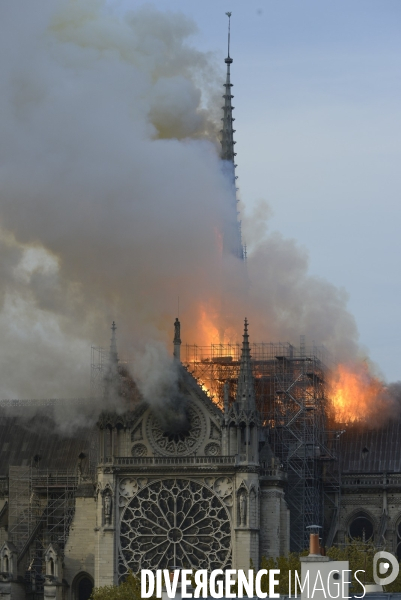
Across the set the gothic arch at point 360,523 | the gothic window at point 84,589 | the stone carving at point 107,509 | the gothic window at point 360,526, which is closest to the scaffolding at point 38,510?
the gothic window at point 84,589

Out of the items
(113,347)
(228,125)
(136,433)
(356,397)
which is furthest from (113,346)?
(228,125)

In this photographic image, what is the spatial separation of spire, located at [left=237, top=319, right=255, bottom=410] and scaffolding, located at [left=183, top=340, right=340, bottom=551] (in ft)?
10.9

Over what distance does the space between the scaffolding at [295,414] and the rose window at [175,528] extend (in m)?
4.86

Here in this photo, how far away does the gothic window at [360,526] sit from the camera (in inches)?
4968

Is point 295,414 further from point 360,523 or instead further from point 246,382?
point 360,523

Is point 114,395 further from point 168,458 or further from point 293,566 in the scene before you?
point 293,566

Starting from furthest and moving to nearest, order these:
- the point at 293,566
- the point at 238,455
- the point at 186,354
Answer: the point at 186,354
the point at 238,455
the point at 293,566

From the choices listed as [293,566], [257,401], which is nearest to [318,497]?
[257,401]

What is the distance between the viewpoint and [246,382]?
11944cm

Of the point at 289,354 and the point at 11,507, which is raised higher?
the point at 289,354

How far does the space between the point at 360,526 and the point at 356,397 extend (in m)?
7.84

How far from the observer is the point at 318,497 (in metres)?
124

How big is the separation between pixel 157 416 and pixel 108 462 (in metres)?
3.32

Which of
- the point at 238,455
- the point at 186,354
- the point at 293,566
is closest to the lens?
the point at 293,566
